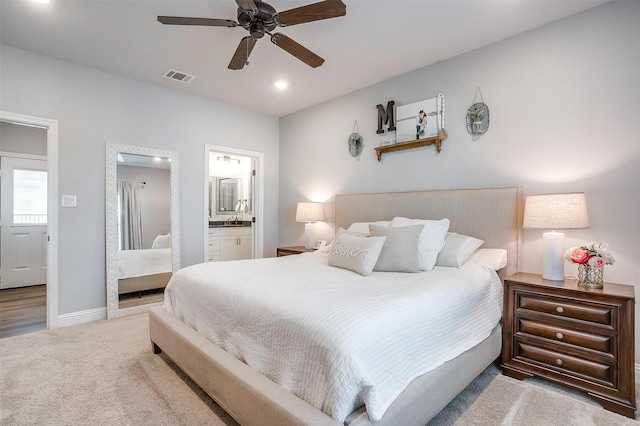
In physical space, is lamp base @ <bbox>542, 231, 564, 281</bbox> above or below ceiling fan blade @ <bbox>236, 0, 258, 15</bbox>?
below

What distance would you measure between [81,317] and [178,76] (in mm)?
2832

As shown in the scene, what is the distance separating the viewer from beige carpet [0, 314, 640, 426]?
1744 mm

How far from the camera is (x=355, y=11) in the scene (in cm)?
242

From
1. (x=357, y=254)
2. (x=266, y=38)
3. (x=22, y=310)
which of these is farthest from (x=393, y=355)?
(x=22, y=310)

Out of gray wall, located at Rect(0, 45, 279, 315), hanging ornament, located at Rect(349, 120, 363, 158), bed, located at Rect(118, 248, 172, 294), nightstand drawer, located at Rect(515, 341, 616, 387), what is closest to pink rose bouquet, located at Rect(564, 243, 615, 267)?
nightstand drawer, located at Rect(515, 341, 616, 387)

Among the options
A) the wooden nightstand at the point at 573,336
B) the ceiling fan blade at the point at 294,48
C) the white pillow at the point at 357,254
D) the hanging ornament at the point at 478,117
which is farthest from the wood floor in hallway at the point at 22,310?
the hanging ornament at the point at 478,117

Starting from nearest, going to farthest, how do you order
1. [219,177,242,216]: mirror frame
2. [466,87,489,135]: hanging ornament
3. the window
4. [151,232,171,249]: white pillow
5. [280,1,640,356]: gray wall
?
[280,1,640,356]: gray wall
[466,87,489,135]: hanging ornament
[151,232,171,249]: white pillow
the window
[219,177,242,216]: mirror frame

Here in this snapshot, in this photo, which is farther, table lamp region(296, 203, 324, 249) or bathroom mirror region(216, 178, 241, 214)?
bathroom mirror region(216, 178, 241, 214)

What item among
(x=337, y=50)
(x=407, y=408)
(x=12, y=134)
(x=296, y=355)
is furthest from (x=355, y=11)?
(x=12, y=134)

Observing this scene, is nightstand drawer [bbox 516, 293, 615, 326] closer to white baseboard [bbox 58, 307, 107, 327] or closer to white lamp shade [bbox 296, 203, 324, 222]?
white lamp shade [bbox 296, 203, 324, 222]

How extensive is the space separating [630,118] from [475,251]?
141cm

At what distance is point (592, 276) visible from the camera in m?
2.07

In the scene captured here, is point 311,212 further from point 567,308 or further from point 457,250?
point 567,308

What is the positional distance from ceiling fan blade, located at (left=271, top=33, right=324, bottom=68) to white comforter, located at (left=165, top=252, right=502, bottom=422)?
1669mm
